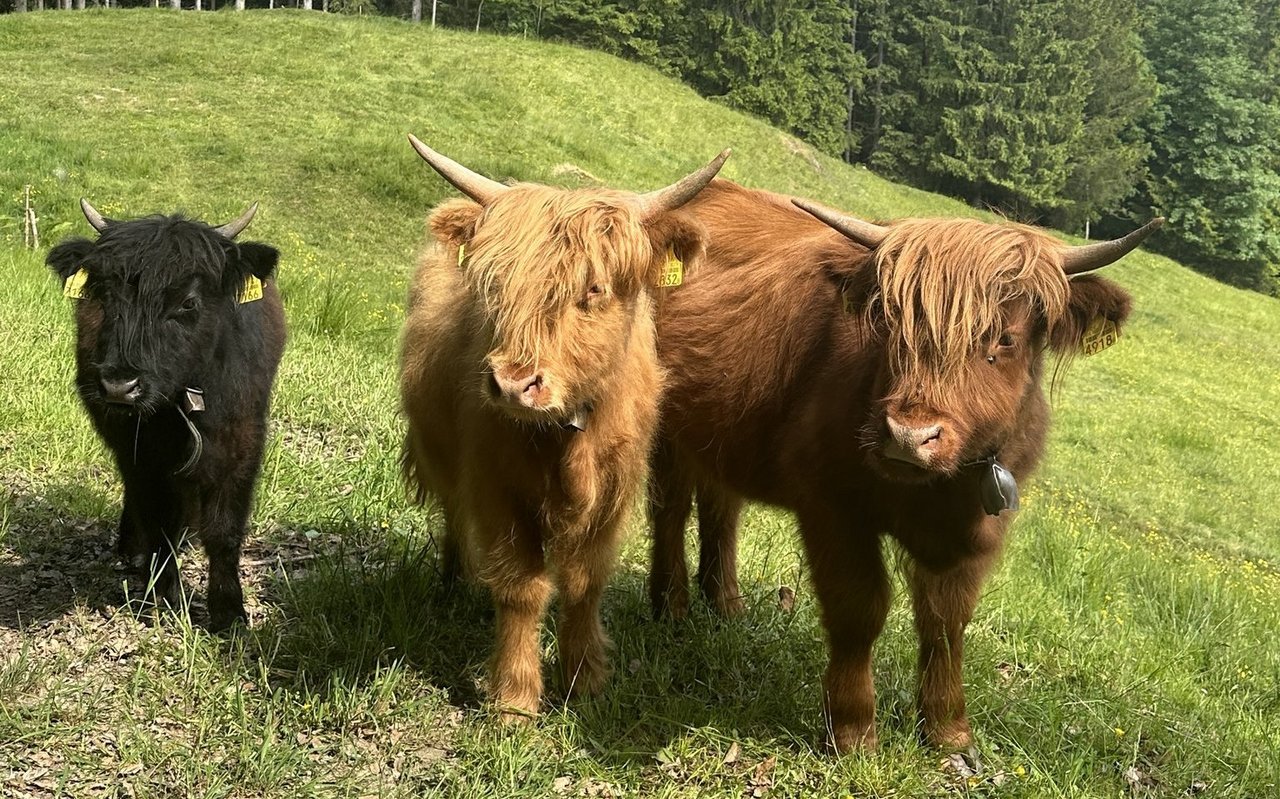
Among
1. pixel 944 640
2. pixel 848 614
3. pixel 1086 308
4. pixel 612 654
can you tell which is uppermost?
pixel 1086 308

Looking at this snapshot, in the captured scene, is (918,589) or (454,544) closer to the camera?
(918,589)

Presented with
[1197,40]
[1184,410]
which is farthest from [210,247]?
[1197,40]

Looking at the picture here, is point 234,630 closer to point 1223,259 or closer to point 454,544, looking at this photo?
point 454,544

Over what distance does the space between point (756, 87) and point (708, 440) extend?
4041 cm

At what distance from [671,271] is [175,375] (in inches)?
72.1

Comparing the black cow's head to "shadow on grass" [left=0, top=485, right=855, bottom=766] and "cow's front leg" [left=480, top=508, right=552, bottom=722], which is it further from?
"cow's front leg" [left=480, top=508, right=552, bottom=722]

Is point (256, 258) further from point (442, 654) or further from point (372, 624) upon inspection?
point (442, 654)

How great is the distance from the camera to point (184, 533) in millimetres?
4078

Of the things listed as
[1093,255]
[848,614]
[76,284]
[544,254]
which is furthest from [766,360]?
[76,284]

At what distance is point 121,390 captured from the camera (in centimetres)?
332

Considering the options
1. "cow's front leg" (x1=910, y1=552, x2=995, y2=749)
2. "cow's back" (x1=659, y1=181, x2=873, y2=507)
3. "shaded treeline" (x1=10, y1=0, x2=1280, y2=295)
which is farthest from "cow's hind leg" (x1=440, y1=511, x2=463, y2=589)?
"shaded treeline" (x1=10, y1=0, x2=1280, y2=295)

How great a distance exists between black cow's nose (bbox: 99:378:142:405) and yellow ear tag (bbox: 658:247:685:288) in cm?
185

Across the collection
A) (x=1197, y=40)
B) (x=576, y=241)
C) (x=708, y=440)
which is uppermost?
(x=1197, y=40)

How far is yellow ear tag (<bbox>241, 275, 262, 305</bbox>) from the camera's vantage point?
393 centimetres
